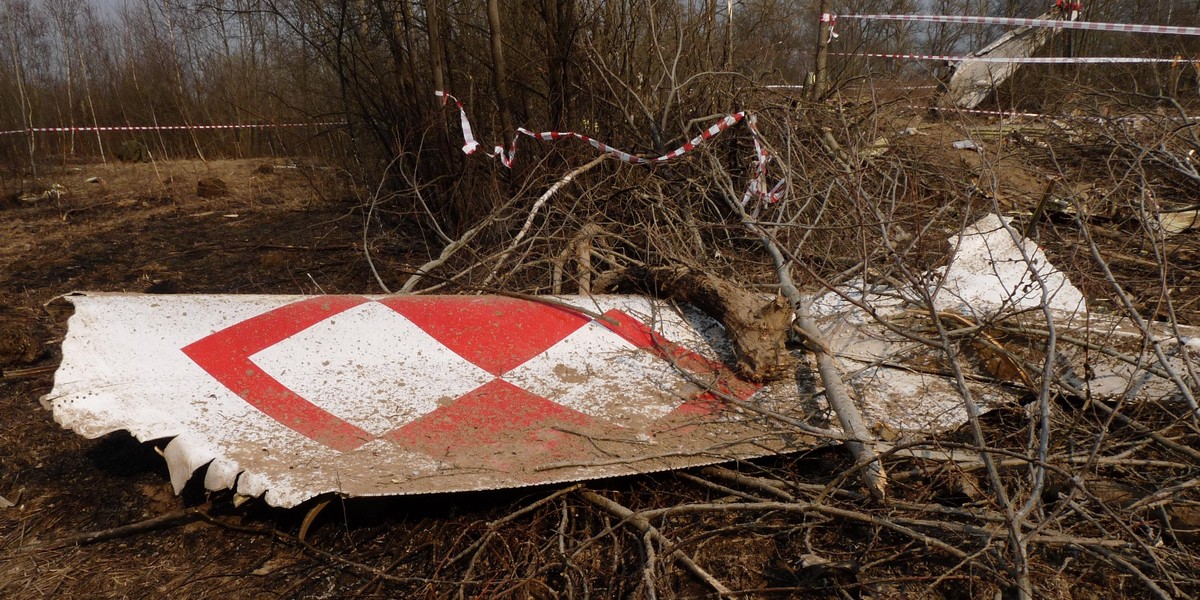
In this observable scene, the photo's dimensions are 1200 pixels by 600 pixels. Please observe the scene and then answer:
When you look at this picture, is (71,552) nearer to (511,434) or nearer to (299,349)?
(299,349)

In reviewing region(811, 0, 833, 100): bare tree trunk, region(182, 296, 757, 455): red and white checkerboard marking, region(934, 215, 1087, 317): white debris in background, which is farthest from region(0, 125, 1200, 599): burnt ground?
region(811, 0, 833, 100): bare tree trunk

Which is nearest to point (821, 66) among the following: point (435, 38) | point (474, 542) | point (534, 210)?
point (435, 38)

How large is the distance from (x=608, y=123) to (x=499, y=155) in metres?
0.91

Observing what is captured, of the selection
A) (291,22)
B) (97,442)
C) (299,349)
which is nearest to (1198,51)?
(291,22)

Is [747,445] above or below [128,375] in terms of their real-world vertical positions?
below

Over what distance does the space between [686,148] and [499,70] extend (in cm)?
191

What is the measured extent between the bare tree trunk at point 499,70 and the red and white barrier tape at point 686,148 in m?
0.17

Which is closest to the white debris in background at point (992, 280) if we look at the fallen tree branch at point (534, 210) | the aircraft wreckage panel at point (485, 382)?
the aircraft wreckage panel at point (485, 382)

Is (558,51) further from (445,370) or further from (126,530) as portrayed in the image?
(126,530)

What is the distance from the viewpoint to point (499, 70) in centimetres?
598

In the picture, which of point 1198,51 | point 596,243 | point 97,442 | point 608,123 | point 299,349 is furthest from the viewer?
point 1198,51

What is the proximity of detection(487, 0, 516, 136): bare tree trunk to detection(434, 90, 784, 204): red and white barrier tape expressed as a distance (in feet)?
0.56

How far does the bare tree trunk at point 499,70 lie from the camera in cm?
581

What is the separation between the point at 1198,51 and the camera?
32.3 ft
